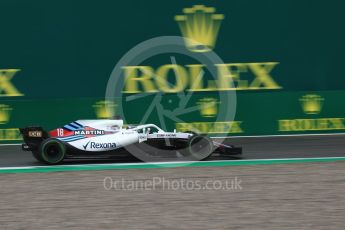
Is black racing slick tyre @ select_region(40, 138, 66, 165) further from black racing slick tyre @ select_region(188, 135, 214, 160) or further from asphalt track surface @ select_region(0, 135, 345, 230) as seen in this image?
black racing slick tyre @ select_region(188, 135, 214, 160)

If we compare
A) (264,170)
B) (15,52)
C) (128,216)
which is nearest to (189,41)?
(15,52)

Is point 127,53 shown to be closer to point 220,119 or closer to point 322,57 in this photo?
point 220,119

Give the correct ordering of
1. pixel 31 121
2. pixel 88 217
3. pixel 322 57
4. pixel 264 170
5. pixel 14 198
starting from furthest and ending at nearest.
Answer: pixel 322 57 < pixel 31 121 < pixel 264 170 < pixel 14 198 < pixel 88 217

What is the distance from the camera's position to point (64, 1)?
44.7ft

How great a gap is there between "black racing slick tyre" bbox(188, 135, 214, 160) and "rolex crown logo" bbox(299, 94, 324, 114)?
433 centimetres

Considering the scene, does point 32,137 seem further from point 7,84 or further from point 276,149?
point 276,149

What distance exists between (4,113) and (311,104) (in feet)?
23.9

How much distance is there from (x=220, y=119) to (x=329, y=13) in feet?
12.9

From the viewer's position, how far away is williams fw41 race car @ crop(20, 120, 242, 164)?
993cm

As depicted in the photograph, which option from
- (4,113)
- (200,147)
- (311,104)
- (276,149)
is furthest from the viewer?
(311,104)

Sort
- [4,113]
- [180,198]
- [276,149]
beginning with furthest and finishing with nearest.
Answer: [4,113] < [276,149] < [180,198]

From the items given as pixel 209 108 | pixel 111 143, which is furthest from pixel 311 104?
pixel 111 143

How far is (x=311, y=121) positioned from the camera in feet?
45.0

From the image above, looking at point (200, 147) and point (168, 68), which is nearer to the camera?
point (200, 147)
